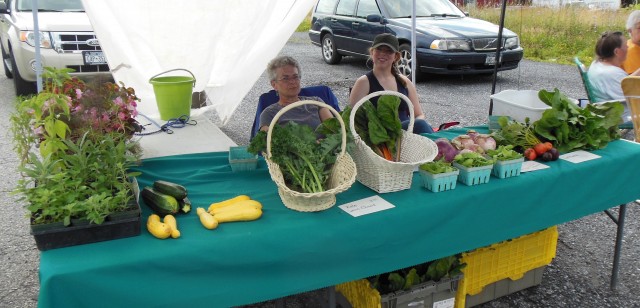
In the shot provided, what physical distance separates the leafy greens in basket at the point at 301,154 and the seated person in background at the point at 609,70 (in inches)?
129

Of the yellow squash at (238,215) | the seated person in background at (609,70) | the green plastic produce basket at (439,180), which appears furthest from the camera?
the seated person in background at (609,70)

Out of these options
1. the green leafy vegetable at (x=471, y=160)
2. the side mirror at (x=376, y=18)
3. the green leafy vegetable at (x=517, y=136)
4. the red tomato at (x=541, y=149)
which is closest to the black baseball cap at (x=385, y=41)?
the green leafy vegetable at (x=517, y=136)

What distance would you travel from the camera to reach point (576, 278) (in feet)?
9.29

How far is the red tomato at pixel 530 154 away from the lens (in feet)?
7.57

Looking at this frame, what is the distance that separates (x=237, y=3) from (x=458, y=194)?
2710 millimetres

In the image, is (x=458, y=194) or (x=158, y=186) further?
(x=458, y=194)

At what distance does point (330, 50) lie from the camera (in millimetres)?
10250

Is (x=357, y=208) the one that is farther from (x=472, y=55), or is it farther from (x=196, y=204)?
(x=472, y=55)

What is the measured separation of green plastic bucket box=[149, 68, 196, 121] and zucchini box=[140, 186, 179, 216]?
1.97 metres

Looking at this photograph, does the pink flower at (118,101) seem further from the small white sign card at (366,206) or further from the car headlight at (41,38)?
the car headlight at (41,38)

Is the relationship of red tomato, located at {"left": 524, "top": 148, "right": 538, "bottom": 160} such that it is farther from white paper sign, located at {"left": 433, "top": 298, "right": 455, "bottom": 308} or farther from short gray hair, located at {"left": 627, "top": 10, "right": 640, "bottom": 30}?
short gray hair, located at {"left": 627, "top": 10, "right": 640, "bottom": 30}

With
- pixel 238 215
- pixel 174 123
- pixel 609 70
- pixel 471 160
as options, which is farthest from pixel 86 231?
pixel 609 70

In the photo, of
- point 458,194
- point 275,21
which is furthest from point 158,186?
point 275,21

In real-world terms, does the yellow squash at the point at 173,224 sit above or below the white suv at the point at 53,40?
below
